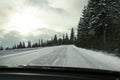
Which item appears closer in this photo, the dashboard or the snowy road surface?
the dashboard

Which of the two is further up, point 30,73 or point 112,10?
point 112,10

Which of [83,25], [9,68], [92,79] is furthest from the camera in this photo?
[83,25]

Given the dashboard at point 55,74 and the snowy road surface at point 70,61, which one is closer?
the dashboard at point 55,74

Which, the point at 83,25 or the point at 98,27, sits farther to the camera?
the point at 83,25

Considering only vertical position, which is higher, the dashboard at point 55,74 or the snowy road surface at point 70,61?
the dashboard at point 55,74

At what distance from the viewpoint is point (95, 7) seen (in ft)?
146

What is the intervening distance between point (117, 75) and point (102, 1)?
133ft

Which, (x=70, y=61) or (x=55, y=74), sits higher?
(x=55, y=74)

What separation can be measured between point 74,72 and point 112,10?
3973 cm

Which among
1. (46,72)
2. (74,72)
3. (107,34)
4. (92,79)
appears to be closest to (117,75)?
(92,79)

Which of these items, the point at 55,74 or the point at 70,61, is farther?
the point at 70,61

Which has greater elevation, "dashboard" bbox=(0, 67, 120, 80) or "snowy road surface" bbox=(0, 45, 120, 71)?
"dashboard" bbox=(0, 67, 120, 80)

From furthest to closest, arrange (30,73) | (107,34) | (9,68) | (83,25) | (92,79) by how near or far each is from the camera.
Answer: (83,25), (107,34), (9,68), (30,73), (92,79)

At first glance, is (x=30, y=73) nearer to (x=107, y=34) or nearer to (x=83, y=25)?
(x=107, y=34)
